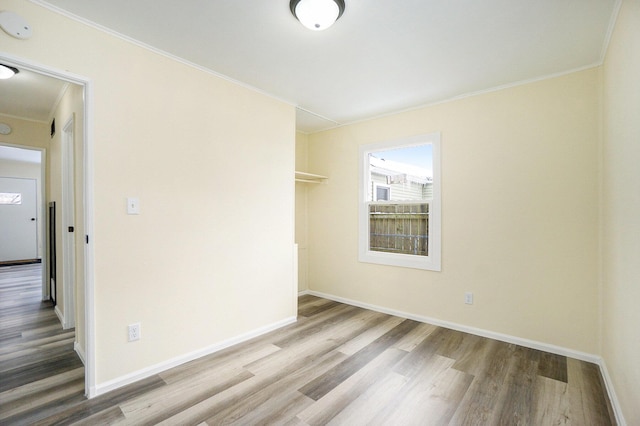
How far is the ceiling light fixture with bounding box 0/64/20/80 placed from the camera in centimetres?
254

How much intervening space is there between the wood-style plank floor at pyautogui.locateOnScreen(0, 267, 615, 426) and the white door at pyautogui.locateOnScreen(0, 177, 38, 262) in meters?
5.93

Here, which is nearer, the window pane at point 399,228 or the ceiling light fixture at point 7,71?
the ceiling light fixture at point 7,71

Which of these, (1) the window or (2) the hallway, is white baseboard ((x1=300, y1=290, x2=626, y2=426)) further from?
(2) the hallway

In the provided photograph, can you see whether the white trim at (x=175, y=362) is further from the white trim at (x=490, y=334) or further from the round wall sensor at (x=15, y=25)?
the round wall sensor at (x=15, y=25)

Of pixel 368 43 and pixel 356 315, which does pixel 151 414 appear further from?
pixel 368 43

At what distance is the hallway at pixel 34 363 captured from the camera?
6.52 ft

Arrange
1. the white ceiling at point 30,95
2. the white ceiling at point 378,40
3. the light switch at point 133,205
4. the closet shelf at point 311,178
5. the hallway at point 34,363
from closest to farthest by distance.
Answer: the white ceiling at point 378,40, the hallway at point 34,363, the light switch at point 133,205, the white ceiling at point 30,95, the closet shelf at point 311,178

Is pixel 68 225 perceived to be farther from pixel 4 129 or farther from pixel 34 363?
pixel 4 129

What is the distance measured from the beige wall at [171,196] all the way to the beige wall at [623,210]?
2790 millimetres

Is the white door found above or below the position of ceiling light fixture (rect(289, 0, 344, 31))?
below

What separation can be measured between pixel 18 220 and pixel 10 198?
0.56 meters

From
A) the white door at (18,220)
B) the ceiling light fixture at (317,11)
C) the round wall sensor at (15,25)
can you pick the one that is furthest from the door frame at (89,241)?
the white door at (18,220)

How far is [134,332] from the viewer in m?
2.27

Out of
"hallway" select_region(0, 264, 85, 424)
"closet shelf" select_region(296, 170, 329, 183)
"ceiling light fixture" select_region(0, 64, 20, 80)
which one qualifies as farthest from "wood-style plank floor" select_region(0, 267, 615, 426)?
"ceiling light fixture" select_region(0, 64, 20, 80)
